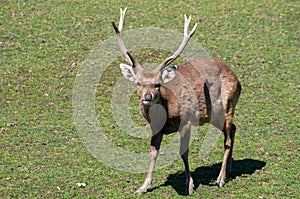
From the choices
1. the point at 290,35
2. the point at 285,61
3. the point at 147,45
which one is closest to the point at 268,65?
the point at 285,61

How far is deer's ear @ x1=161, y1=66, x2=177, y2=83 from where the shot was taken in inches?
349

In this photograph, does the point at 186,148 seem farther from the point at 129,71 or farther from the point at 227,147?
the point at 129,71

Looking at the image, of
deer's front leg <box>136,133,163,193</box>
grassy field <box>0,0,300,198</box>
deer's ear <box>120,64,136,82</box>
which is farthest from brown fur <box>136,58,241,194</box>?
grassy field <box>0,0,300,198</box>

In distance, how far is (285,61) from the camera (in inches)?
603

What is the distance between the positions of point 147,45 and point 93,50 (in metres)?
1.54

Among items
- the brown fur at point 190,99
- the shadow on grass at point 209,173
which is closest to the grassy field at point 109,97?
the shadow on grass at point 209,173

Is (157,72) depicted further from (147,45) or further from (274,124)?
(147,45)

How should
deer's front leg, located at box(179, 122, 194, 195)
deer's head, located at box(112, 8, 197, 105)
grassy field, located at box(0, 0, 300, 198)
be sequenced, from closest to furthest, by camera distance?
deer's head, located at box(112, 8, 197, 105) < deer's front leg, located at box(179, 122, 194, 195) < grassy field, located at box(0, 0, 300, 198)

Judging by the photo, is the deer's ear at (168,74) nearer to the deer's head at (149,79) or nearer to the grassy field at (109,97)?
the deer's head at (149,79)

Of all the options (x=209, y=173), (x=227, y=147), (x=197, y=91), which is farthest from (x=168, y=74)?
(x=209, y=173)

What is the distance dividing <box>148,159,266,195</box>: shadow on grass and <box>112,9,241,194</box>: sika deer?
0.20 meters

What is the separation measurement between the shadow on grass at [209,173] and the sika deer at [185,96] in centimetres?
20

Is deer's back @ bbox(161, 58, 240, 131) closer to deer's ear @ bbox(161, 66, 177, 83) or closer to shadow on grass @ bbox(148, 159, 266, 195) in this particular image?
deer's ear @ bbox(161, 66, 177, 83)

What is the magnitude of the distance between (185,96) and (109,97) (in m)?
4.46
